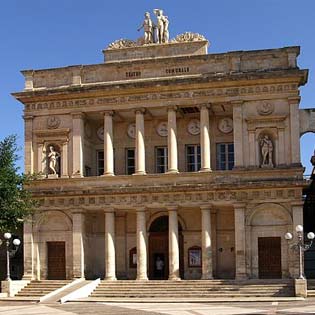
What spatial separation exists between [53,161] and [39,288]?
7.11m

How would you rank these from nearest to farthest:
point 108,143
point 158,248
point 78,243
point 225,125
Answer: point 78,243, point 108,143, point 225,125, point 158,248

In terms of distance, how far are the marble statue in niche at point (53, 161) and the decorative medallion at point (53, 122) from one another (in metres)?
1.30

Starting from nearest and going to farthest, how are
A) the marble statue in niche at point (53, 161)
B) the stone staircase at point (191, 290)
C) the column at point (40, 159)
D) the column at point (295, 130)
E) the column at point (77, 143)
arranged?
the stone staircase at point (191, 290)
the column at point (295, 130)
the column at point (77, 143)
the marble statue in niche at point (53, 161)
the column at point (40, 159)

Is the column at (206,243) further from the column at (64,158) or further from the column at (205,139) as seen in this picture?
the column at (64,158)

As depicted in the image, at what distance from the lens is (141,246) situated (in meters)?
37.8

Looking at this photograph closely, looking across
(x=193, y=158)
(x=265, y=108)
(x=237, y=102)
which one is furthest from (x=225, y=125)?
(x=265, y=108)

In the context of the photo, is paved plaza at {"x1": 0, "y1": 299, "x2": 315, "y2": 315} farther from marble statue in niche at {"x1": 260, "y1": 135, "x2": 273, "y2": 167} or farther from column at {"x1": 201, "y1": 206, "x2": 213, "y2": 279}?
marble statue in niche at {"x1": 260, "y1": 135, "x2": 273, "y2": 167}

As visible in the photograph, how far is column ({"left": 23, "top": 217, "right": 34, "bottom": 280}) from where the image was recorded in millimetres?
39062

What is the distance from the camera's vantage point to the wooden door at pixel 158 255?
40.2 m

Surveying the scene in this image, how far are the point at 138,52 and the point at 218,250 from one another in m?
11.9

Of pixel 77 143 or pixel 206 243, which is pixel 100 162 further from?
pixel 206 243

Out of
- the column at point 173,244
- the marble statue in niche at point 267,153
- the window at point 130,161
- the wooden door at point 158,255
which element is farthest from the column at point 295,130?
the window at point 130,161

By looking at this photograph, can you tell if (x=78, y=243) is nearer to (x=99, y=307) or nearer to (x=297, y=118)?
(x=99, y=307)

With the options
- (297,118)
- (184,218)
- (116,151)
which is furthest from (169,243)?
(297,118)
